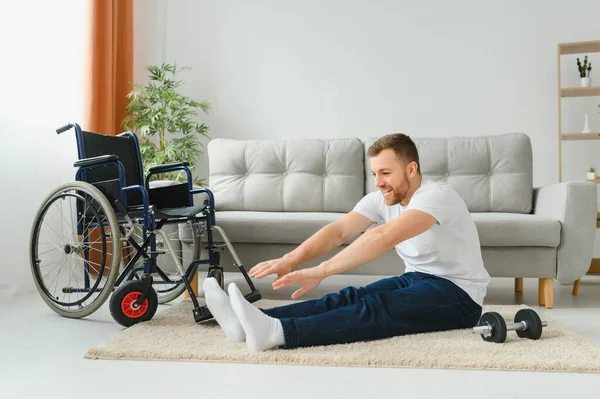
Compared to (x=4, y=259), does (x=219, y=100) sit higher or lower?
higher

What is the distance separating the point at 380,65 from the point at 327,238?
9.48 ft

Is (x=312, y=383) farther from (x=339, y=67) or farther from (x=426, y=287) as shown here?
(x=339, y=67)

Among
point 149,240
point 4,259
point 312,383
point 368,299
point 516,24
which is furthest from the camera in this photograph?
point 516,24

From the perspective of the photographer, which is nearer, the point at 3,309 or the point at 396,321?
the point at 396,321

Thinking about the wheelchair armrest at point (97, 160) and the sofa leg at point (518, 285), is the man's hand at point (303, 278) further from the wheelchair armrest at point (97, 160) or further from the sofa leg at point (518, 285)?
the sofa leg at point (518, 285)

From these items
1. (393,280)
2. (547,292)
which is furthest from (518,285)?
(393,280)

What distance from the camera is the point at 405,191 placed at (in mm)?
2059

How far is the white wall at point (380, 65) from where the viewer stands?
4562 millimetres

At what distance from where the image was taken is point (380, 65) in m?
4.71

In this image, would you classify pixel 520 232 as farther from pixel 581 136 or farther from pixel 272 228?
pixel 581 136

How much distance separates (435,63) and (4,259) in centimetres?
319

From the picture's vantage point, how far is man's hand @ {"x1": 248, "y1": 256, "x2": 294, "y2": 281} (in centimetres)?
178

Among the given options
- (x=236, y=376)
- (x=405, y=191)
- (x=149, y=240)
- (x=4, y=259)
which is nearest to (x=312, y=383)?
(x=236, y=376)

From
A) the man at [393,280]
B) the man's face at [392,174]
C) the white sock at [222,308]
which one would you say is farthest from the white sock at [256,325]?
the man's face at [392,174]
